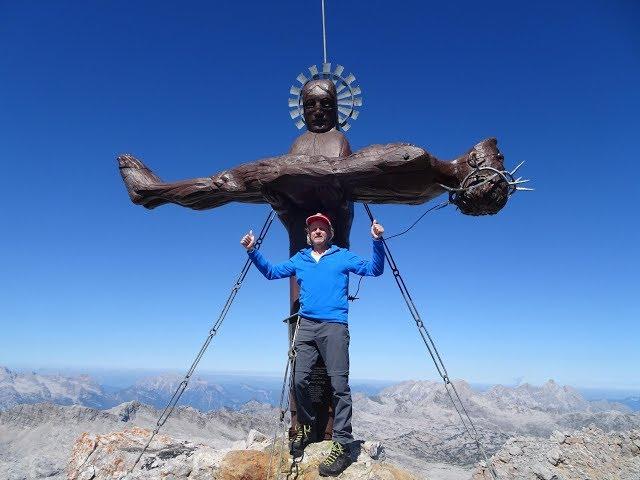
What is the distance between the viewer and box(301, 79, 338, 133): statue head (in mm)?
6984

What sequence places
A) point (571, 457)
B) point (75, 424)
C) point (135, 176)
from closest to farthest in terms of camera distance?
point (135, 176)
point (571, 457)
point (75, 424)

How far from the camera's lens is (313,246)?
5.71m

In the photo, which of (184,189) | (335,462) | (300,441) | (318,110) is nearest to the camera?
(335,462)

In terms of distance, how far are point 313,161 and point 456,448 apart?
168 ft

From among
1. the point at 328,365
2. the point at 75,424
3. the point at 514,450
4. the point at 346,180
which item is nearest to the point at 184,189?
the point at 346,180

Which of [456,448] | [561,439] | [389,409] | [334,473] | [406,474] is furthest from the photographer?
[389,409]

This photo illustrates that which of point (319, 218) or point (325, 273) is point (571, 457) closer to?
point (325, 273)

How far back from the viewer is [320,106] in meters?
7.00

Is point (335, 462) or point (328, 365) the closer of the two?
point (335, 462)

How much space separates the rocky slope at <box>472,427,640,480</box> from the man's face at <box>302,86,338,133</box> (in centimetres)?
782

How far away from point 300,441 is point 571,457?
10623 millimetres

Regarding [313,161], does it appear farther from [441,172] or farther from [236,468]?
[236,468]

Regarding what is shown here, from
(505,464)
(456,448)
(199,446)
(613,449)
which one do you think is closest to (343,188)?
(199,446)

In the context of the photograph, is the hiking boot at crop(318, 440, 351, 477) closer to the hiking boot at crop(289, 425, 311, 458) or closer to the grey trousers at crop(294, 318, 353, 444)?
the grey trousers at crop(294, 318, 353, 444)
